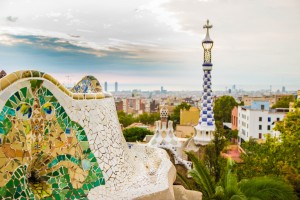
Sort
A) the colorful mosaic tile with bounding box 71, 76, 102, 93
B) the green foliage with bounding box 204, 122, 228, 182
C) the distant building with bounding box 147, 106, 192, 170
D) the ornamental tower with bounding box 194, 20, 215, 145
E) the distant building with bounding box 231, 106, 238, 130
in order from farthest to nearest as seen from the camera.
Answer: the distant building with bounding box 231, 106, 238, 130
the ornamental tower with bounding box 194, 20, 215, 145
the distant building with bounding box 147, 106, 192, 170
the green foliage with bounding box 204, 122, 228, 182
the colorful mosaic tile with bounding box 71, 76, 102, 93

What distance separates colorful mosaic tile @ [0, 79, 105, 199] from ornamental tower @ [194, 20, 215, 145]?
7.83 m

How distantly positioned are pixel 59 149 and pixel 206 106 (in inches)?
333

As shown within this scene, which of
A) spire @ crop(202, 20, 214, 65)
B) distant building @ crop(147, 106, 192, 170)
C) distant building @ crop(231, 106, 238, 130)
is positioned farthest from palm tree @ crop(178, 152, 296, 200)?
distant building @ crop(231, 106, 238, 130)

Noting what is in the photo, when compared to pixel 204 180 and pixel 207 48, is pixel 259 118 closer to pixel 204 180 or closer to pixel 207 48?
pixel 207 48

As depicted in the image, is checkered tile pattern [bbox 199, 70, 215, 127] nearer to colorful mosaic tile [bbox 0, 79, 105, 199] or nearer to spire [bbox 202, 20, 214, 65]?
spire [bbox 202, 20, 214, 65]

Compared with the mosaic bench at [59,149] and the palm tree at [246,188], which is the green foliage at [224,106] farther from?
the mosaic bench at [59,149]

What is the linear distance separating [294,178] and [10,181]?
6252 mm

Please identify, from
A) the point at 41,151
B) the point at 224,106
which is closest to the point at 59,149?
the point at 41,151

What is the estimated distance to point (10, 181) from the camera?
2.29m

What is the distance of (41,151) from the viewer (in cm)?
272

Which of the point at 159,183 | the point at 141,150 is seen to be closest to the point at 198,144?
the point at 141,150

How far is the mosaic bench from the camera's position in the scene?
2365 mm

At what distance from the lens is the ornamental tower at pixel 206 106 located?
10.5 m

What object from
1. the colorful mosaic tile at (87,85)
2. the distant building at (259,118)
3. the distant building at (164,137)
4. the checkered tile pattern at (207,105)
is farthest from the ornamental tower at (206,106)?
the distant building at (259,118)
